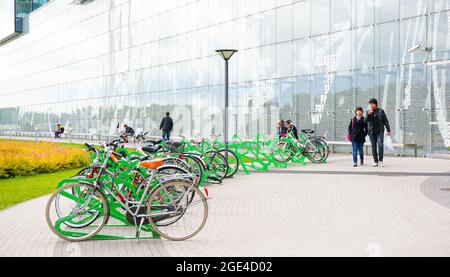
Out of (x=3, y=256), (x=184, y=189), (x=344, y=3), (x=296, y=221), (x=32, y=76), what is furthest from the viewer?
(x=32, y=76)

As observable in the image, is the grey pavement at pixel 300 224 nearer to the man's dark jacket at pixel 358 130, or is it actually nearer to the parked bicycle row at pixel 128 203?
the parked bicycle row at pixel 128 203

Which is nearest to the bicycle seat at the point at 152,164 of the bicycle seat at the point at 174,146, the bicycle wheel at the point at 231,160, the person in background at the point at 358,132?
the bicycle seat at the point at 174,146

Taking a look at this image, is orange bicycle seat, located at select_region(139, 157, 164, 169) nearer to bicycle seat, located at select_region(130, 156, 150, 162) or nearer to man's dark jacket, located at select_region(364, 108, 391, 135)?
bicycle seat, located at select_region(130, 156, 150, 162)

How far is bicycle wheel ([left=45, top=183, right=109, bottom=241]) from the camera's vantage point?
6676 millimetres

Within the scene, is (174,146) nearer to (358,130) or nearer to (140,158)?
(140,158)

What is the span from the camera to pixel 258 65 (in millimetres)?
29594

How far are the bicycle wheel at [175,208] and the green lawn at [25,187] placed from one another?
3.96m

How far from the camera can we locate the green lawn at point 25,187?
1061 centimetres

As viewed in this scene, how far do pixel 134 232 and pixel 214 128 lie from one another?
26.3m

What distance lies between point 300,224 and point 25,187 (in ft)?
24.1

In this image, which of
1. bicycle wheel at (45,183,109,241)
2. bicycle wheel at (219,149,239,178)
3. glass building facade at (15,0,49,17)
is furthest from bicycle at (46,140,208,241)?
glass building facade at (15,0,49,17)
